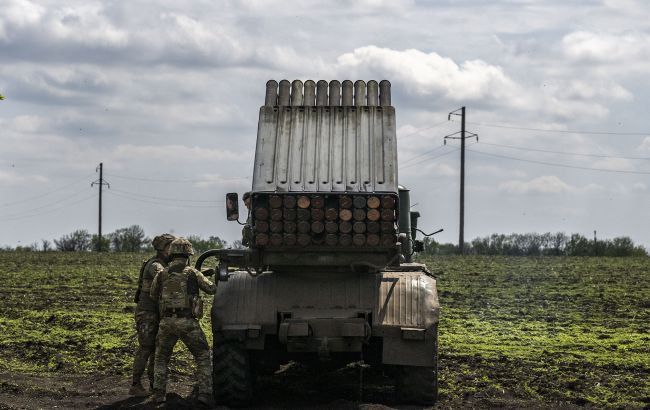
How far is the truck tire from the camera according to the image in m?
13.0

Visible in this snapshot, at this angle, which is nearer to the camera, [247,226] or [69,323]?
[247,226]

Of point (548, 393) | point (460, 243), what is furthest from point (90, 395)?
point (460, 243)

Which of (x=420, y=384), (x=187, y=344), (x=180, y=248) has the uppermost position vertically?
(x=180, y=248)

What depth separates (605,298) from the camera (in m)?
30.4

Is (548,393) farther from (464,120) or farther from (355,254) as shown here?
(464,120)

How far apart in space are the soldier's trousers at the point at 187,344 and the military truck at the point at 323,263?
15 cm

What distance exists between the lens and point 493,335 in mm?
20969

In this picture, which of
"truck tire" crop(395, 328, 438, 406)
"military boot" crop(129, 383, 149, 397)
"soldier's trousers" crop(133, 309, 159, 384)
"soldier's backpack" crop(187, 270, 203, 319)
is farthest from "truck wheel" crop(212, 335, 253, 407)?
"truck tire" crop(395, 328, 438, 406)

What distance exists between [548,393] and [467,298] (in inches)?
609

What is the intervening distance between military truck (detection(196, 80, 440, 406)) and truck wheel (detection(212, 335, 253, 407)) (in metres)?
0.01

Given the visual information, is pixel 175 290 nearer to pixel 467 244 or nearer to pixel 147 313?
pixel 147 313

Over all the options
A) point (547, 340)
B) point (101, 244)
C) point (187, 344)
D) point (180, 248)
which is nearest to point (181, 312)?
point (187, 344)

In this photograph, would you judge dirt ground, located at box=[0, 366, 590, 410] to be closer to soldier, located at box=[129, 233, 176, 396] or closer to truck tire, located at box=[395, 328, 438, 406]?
truck tire, located at box=[395, 328, 438, 406]

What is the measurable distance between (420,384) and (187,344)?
271cm
